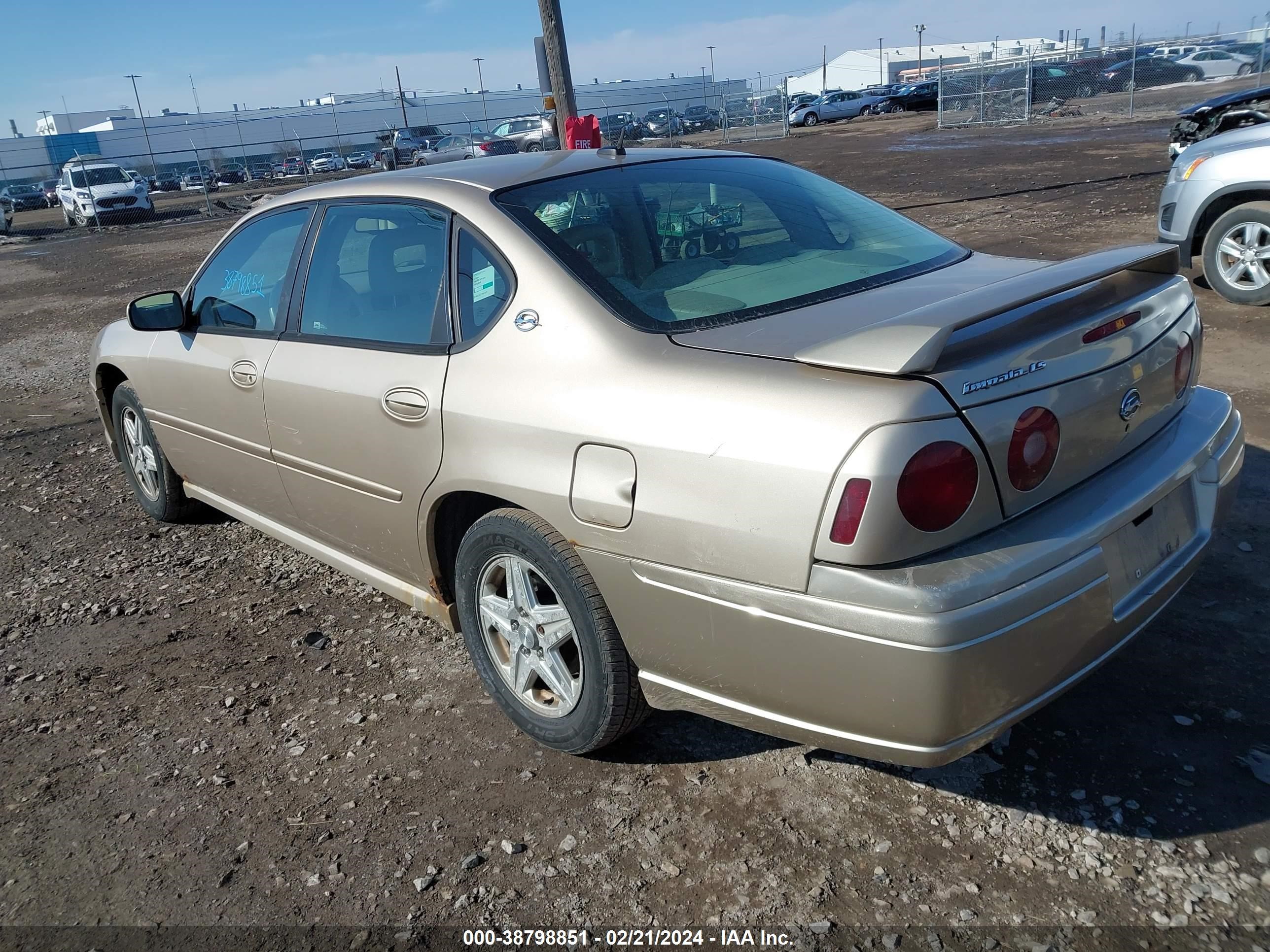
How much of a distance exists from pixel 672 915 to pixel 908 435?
1.24m

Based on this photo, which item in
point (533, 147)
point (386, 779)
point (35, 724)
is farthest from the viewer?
point (533, 147)

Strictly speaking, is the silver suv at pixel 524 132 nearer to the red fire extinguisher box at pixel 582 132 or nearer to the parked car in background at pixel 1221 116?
the red fire extinguisher box at pixel 582 132

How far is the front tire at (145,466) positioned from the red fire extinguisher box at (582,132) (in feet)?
24.0

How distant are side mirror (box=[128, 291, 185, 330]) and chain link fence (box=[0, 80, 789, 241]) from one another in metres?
11.0

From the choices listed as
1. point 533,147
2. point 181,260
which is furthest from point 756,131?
point 181,260

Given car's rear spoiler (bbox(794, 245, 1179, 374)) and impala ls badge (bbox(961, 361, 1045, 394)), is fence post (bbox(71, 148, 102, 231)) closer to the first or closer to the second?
car's rear spoiler (bbox(794, 245, 1179, 374))

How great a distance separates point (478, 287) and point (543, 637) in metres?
1.04

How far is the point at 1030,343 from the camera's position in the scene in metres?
2.31

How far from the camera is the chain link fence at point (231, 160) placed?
92.9 feet

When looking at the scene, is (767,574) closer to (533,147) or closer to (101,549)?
(101,549)

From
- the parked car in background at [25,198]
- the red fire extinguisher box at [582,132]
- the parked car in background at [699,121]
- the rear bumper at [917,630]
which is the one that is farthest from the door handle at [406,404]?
the parked car in background at [25,198]

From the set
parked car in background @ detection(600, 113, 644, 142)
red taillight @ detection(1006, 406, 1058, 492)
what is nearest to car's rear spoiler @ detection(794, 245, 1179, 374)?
red taillight @ detection(1006, 406, 1058, 492)

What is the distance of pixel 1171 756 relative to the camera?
2682 millimetres

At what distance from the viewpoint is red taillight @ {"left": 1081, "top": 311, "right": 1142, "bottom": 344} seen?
2408mm
